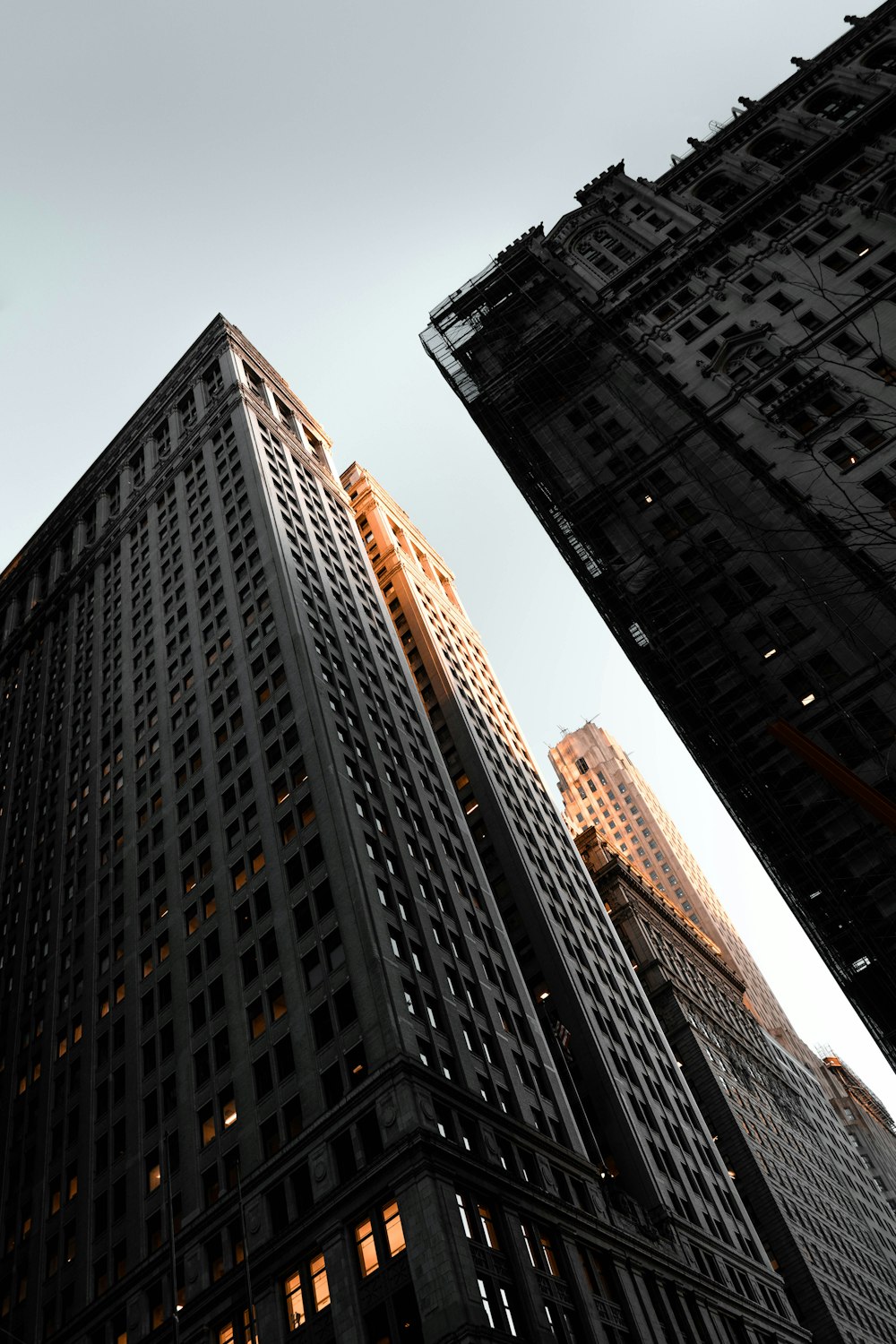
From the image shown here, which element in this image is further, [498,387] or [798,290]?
[498,387]

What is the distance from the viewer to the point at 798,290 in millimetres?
64938

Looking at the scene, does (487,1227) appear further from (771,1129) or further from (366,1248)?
(771,1129)

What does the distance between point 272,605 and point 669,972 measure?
5912cm

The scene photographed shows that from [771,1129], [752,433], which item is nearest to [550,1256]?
[752,433]

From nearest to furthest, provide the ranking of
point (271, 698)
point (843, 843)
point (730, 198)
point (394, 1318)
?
point (394, 1318) → point (843, 843) → point (271, 698) → point (730, 198)

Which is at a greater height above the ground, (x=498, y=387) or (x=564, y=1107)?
(x=498, y=387)

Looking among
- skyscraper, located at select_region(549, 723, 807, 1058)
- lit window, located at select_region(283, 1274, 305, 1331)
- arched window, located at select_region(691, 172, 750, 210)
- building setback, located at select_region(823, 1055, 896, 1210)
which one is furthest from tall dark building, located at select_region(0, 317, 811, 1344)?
building setback, located at select_region(823, 1055, 896, 1210)

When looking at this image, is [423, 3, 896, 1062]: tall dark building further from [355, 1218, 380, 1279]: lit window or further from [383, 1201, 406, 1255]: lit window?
[355, 1218, 380, 1279]: lit window

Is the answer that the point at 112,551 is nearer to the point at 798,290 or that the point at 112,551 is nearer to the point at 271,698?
the point at 271,698

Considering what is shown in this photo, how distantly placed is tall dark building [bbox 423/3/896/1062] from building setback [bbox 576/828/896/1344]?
33.3 meters

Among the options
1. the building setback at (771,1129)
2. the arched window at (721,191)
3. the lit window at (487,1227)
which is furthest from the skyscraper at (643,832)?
the lit window at (487,1227)

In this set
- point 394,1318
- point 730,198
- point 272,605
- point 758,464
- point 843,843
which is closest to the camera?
point 394,1318

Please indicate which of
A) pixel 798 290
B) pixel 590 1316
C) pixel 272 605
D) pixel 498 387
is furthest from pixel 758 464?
pixel 590 1316

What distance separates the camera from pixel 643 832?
175375 mm
